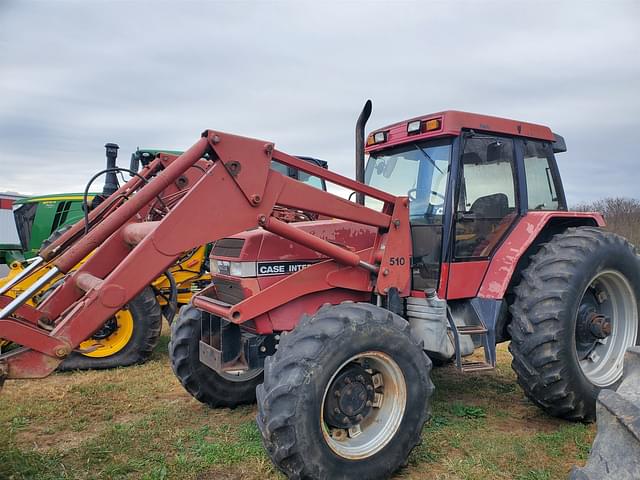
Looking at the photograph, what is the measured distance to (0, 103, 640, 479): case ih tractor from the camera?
292 centimetres

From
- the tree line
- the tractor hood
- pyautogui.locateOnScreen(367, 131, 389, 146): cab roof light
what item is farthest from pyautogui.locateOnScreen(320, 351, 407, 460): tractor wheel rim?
the tree line

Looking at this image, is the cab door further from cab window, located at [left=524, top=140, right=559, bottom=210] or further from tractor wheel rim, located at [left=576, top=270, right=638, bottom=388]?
tractor wheel rim, located at [left=576, top=270, right=638, bottom=388]

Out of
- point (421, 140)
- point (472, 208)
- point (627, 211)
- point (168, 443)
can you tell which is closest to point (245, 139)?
point (421, 140)

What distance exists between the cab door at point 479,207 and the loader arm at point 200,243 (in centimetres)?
53

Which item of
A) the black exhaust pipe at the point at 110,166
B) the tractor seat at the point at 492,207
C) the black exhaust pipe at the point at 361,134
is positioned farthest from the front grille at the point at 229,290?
the black exhaust pipe at the point at 110,166

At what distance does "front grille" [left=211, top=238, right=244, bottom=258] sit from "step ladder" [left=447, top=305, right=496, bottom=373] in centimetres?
173

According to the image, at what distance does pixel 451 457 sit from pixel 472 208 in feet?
6.31

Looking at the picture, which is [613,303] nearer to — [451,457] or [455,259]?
[455,259]

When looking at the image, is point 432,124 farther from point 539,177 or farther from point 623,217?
point 623,217

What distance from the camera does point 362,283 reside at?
3.73m

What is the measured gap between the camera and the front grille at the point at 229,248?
3713mm

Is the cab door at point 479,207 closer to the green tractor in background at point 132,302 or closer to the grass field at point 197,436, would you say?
the grass field at point 197,436

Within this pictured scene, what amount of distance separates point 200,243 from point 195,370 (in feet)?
5.17

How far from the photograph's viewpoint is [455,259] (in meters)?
4.06
